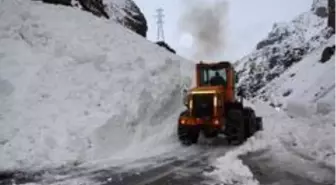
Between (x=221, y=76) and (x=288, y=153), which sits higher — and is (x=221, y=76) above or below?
above

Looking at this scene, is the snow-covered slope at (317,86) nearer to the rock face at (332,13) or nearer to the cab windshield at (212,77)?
the rock face at (332,13)

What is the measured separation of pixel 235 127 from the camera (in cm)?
1719

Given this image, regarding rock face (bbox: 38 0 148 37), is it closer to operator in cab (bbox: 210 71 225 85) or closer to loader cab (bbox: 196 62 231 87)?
loader cab (bbox: 196 62 231 87)

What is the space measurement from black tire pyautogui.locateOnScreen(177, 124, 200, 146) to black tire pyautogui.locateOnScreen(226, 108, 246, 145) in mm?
1211

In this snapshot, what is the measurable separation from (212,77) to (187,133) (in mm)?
2613

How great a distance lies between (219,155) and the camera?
47.3ft

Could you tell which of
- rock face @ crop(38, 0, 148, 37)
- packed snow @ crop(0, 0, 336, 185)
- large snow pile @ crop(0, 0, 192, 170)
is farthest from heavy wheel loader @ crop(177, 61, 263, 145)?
rock face @ crop(38, 0, 148, 37)

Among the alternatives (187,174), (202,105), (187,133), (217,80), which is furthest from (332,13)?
(187,174)

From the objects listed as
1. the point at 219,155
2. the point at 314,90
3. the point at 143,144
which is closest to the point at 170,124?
the point at 143,144

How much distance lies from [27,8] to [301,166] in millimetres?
15266

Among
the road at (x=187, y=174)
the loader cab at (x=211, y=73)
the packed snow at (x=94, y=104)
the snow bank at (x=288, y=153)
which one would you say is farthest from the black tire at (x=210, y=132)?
the road at (x=187, y=174)

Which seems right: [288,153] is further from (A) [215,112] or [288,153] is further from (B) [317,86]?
(B) [317,86]

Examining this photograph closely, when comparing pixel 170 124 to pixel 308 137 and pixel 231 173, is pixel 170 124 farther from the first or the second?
pixel 231 173

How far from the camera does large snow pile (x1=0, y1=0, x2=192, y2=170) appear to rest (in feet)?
47.0
